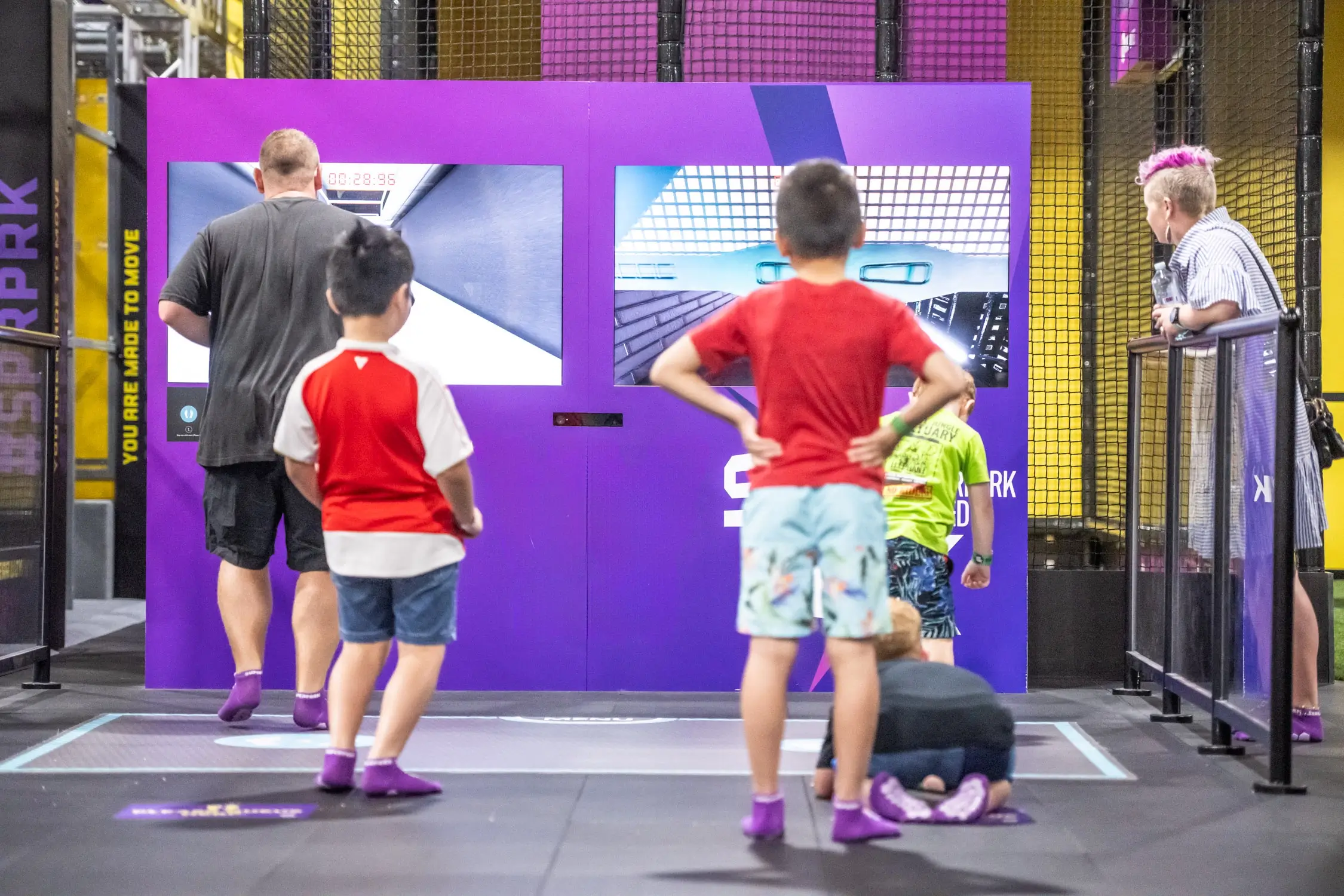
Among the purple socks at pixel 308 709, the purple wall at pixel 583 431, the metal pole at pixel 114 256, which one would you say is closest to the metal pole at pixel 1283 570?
the purple wall at pixel 583 431

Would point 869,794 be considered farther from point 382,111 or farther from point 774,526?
point 382,111

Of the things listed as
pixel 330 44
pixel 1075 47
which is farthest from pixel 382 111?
pixel 1075 47

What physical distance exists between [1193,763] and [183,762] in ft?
8.66

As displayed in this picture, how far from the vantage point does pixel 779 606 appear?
2.74m

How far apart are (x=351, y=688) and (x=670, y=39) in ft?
10.5

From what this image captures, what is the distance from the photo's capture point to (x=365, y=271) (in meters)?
3.16

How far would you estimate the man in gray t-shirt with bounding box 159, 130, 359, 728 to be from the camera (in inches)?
160

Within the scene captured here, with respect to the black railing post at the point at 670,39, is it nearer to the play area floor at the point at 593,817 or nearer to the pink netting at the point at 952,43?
the pink netting at the point at 952,43

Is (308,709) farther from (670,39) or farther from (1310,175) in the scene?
(1310,175)

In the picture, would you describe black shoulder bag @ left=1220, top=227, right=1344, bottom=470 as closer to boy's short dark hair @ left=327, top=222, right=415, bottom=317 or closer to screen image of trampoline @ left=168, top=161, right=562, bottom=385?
screen image of trampoline @ left=168, top=161, right=562, bottom=385

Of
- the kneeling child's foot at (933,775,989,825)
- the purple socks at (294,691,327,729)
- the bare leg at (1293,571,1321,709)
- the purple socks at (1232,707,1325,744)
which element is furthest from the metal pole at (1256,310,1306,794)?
the purple socks at (294,691,327,729)

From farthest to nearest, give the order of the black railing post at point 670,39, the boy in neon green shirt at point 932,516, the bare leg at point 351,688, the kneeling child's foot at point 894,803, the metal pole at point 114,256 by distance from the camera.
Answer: the metal pole at point 114,256 → the black railing post at point 670,39 → the boy in neon green shirt at point 932,516 → the bare leg at point 351,688 → the kneeling child's foot at point 894,803

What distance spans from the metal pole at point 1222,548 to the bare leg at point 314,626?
2460 millimetres

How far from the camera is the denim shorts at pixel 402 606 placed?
3.16 m
